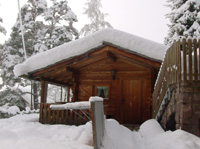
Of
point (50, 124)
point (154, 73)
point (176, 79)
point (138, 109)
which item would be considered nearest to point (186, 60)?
point (176, 79)

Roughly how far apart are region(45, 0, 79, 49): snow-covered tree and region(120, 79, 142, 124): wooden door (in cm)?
1188

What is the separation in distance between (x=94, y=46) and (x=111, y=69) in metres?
2.02

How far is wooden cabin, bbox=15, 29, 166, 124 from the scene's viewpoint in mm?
8864

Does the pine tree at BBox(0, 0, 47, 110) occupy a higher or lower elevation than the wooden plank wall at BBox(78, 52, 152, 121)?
higher

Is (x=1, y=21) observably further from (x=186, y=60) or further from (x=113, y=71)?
(x=186, y=60)

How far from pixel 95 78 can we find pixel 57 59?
8.63 ft

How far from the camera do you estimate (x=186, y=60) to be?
512cm

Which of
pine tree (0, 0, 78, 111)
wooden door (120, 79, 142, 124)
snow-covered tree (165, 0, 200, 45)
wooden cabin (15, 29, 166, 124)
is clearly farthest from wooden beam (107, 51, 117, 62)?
pine tree (0, 0, 78, 111)

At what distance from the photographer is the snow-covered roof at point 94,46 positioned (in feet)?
27.6

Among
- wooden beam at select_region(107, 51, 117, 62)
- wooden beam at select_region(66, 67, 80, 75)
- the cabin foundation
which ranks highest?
wooden beam at select_region(107, 51, 117, 62)

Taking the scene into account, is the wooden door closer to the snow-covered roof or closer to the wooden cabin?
the wooden cabin

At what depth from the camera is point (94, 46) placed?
948cm

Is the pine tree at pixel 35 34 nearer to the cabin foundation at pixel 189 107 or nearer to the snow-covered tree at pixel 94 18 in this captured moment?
the snow-covered tree at pixel 94 18

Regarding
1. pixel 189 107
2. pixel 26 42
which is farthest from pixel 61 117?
pixel 26 42
